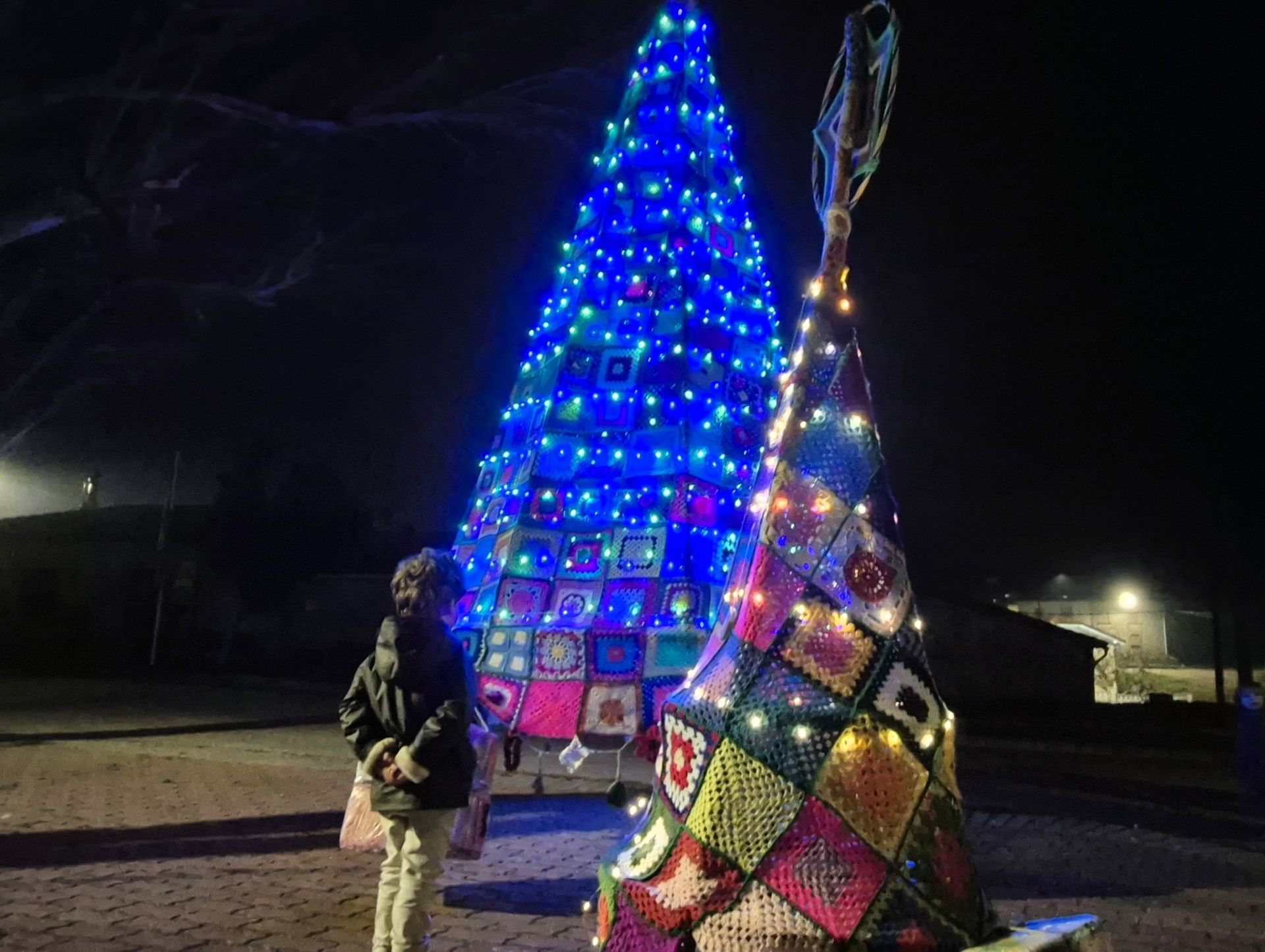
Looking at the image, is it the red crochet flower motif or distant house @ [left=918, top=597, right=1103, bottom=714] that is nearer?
the red crochet flower motif

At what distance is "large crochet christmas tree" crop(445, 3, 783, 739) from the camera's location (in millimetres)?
6562

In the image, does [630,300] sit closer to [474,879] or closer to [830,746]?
[474,879]

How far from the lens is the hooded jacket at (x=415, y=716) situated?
310 cm

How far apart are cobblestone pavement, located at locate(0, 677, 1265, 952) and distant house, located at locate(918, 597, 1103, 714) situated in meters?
11.1

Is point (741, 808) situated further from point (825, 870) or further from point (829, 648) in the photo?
point (829, 648)

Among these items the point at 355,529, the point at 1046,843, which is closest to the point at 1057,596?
the point at 355,529

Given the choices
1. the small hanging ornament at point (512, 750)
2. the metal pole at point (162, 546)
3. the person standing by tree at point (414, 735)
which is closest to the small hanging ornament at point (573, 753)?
the small hanging ornament at point (512, 750)

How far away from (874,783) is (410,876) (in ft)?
5.65

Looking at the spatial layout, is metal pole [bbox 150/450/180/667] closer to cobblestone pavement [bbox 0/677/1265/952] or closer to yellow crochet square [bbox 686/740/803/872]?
cobblestone pavement [bbox 0/677/1265/952]

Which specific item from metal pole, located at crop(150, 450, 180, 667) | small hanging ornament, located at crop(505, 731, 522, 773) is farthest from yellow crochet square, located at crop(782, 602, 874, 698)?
metal pole, located at crop(150, 450, 180, 667)

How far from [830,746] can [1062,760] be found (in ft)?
34.3

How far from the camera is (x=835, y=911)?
256cm

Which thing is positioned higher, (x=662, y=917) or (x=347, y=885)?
(x=662, y=917)

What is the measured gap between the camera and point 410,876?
312 centimetres
